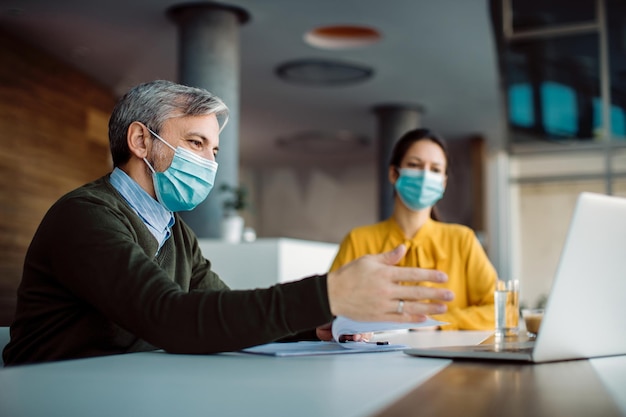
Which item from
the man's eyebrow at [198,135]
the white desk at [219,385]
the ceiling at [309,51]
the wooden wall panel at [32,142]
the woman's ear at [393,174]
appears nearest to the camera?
the white desk at [219,385]

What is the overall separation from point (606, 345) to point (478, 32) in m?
6.39

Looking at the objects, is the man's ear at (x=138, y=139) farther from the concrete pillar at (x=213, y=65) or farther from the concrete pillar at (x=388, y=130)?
the concrete pillar at (x=388, y=130)

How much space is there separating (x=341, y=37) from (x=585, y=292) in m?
6.76

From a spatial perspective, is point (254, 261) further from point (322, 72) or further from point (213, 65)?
point (322, 72)

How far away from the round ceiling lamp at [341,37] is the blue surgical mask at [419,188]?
15.5ft

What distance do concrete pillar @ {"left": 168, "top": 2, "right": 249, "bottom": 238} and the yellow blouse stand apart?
3.43 m

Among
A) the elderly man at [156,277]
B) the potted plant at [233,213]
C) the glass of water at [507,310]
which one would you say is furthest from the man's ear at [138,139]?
the potted plant at [233,213]

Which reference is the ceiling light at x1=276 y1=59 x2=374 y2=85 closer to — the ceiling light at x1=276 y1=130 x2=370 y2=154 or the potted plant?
the potted plant

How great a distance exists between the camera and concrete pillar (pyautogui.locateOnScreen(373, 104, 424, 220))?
10.0 m

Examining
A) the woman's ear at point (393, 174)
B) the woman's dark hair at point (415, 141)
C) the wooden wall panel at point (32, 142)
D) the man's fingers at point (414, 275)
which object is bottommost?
the man's fingers at point (414, 275)

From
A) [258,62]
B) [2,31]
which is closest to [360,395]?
[2,31]

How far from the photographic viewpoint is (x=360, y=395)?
2.75 ft

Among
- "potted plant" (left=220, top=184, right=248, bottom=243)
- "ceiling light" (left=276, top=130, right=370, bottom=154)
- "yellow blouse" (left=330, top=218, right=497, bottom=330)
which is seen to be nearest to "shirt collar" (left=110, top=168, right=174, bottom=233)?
"yellow blouse" (left=330, top=218, right=497, bottom=330)

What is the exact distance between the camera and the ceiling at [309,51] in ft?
21.4
